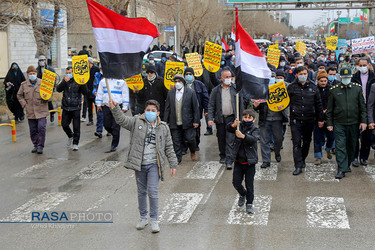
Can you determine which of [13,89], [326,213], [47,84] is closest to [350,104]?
[326,213]

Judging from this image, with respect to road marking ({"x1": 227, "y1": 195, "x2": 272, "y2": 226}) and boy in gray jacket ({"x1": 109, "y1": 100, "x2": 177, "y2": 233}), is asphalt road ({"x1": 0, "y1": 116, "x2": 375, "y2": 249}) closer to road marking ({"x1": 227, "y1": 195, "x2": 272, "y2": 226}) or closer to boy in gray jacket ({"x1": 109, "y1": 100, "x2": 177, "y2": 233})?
road marking ({"x1": 227, "y1": 195, "x2": 272, "y2": 226})

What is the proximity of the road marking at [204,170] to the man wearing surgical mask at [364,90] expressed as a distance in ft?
8.60

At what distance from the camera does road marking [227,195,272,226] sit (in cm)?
743

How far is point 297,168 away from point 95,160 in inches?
162

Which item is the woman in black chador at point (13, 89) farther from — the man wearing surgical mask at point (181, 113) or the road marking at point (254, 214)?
the road marking at point (254, 214)

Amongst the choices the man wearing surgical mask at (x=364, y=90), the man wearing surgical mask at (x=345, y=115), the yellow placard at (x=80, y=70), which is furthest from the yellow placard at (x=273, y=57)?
the man wearing surgical mask at (x=345, y=115)

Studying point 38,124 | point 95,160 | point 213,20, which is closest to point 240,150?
point 95,160

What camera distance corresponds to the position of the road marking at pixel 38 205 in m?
Answer: 7.84

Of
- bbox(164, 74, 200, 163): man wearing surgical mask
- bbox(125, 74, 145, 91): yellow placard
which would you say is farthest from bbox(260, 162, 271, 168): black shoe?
bbox(125, 74, 145, 91): yellow placard

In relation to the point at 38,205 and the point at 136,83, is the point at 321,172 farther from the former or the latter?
the point at 38,205

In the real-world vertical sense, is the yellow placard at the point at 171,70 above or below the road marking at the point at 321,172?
above

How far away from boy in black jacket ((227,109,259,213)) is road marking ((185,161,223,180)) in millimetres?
2129

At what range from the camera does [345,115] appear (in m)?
9.82

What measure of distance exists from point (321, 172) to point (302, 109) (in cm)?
121
